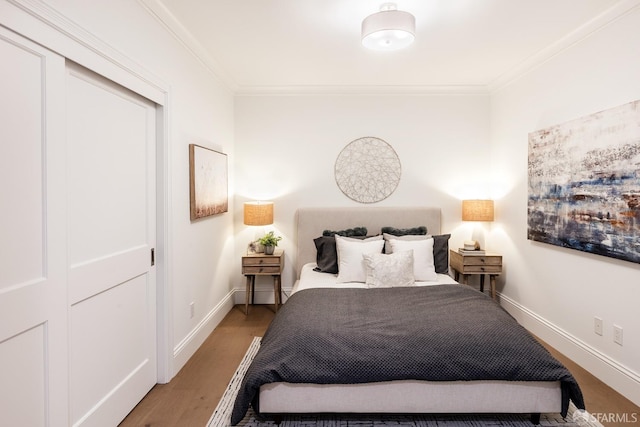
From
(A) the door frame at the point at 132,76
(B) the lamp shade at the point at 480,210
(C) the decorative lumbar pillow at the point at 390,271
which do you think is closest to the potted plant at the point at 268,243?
(C) the decorative lumbar pillow at the point at 390,271

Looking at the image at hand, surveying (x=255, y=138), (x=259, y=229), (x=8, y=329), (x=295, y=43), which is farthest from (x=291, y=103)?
(x=8, y=329)

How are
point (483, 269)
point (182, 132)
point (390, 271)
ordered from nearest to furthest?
point (182, 132), point (390, 271), point (483, 269)

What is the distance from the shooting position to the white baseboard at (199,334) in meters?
2.81

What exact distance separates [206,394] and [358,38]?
2917mm

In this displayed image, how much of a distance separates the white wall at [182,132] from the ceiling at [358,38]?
19cm

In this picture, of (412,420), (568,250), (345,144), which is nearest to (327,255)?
(345,144)

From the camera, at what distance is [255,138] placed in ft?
14.3

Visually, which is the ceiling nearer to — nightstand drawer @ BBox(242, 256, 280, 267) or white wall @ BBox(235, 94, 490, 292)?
white wall @ BBox(235, 94, 490, 292)

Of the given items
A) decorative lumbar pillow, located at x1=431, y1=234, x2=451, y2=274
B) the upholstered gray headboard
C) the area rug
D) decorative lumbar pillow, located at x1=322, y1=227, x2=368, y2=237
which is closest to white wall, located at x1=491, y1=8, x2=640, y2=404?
the area rug

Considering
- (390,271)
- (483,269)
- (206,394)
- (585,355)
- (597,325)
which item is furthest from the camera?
(483,269)

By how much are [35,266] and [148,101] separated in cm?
137

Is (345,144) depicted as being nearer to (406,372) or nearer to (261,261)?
(261,261)

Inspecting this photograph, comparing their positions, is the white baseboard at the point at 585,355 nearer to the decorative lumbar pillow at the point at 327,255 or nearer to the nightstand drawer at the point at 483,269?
the nightstand drawer at the point at 483,269

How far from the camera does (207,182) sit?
336 cm
